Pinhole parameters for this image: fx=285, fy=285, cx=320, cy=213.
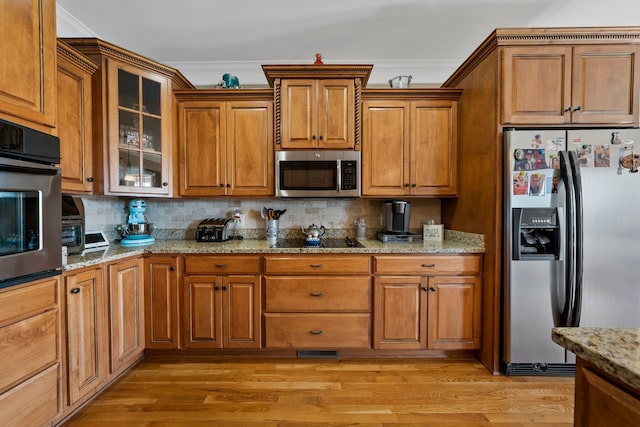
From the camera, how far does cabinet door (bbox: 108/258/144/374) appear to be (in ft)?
6.23

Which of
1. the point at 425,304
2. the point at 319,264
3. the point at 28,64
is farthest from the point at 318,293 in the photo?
the point at 28,64

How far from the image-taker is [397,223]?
2604mm

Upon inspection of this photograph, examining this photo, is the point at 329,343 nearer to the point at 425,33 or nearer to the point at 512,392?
the point at 512,392

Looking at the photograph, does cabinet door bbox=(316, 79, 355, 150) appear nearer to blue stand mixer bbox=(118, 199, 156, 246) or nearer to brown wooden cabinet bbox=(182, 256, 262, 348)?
brown wooden cabinet bbox=(182, 256, 262, 348)

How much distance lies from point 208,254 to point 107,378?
989 mm

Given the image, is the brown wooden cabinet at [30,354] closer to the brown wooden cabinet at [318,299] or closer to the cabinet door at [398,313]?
the brown wooden cabinet at [318,299]

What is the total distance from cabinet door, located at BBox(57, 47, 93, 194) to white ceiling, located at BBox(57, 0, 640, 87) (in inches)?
25.7

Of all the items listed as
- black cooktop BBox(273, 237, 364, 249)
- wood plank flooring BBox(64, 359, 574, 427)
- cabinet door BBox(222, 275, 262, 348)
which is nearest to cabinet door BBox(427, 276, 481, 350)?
wood plank flooring BBox(64, 359, 574, 427)

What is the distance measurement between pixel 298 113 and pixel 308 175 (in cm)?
53

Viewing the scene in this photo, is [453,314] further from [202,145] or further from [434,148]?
[202,145]

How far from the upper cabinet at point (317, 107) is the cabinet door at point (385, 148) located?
0.47ft

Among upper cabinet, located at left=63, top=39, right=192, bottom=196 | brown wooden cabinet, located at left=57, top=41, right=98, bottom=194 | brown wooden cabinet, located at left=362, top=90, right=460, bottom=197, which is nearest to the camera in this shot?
brown wooden cabinet, located at left=57, top=41, right=98, bottom=194

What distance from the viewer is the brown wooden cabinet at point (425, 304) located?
2203 millimetres

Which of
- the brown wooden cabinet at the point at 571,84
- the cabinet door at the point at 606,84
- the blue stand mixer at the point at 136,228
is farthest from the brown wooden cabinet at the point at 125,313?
the cabinet door at the point at 606,84
